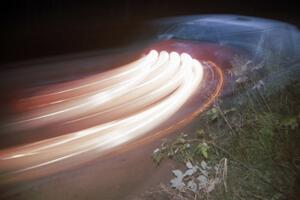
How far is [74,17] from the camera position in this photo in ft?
45.8

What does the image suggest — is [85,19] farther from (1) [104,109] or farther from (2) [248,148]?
(2) [248,148]

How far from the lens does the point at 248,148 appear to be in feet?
12.3

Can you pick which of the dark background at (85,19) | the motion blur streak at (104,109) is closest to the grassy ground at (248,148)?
the motion blur streak at (104,109)

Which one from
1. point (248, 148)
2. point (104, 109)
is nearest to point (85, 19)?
point (104, 109)

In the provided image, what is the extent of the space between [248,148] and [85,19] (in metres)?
11.3

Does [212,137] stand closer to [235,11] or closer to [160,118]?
[160,118]

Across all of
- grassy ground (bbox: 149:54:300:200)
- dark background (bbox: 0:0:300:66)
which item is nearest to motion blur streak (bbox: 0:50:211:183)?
grassy ground (bbox: 149:54:300:200)

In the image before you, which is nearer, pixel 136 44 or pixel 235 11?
pixel 136 44

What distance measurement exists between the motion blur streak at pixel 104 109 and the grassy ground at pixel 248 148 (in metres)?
0.71

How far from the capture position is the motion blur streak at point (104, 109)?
4168 mm

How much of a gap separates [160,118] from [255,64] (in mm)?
2066

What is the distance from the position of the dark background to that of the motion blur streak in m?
3.84

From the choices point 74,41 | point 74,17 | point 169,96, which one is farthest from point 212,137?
point 74,17

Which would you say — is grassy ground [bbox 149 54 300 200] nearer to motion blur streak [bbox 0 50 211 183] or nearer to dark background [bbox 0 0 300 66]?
motion blur streak [bbox 0 50 211 183]
